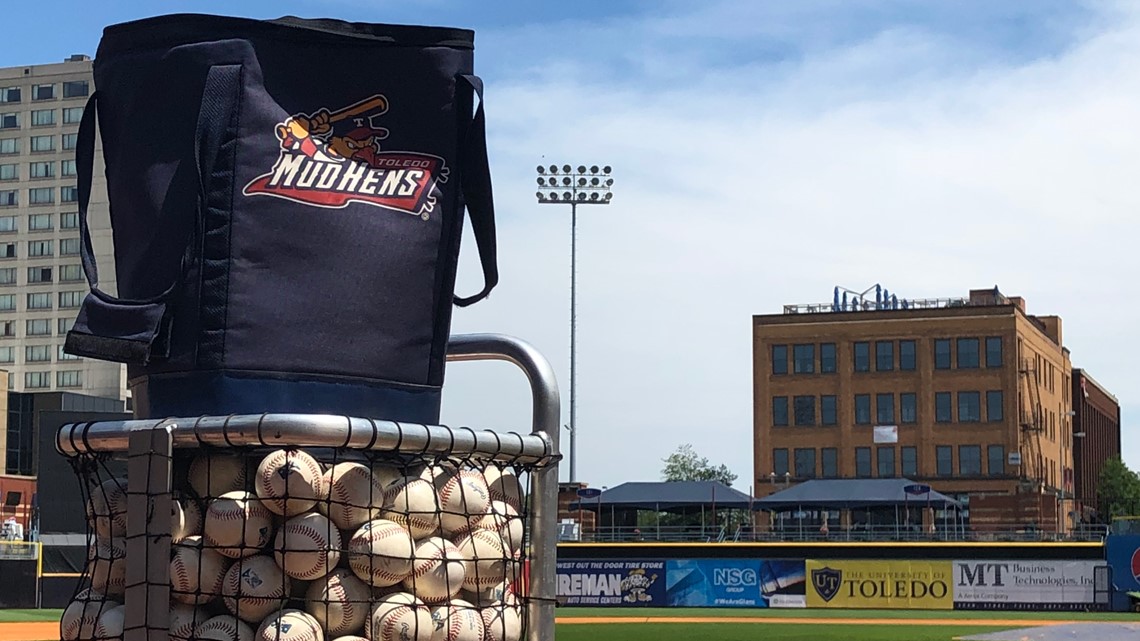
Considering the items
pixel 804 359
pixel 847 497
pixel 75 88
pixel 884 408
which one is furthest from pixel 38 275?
pixel 847 497

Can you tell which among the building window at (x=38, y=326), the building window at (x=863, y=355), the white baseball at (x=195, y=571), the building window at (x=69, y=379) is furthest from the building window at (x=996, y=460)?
the building window at (x=38, y=326)

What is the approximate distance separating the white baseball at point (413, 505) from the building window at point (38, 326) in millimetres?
121607

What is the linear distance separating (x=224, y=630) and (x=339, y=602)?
25cm

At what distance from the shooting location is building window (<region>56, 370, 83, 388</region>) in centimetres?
11218

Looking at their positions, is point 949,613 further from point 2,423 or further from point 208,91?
point 2,423

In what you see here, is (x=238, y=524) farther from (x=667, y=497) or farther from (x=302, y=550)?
(x=667, y=497)

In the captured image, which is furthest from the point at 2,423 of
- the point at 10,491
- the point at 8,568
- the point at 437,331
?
the point at 437,331

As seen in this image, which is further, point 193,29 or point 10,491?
point 10,491

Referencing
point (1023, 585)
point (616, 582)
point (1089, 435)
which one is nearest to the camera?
point (1023, 585)

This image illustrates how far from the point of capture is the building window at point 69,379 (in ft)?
368

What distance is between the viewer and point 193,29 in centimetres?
323

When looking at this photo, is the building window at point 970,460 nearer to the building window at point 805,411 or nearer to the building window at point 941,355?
the building window at point 941,355

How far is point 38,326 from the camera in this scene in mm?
118188

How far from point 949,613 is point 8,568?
78.2 ft
